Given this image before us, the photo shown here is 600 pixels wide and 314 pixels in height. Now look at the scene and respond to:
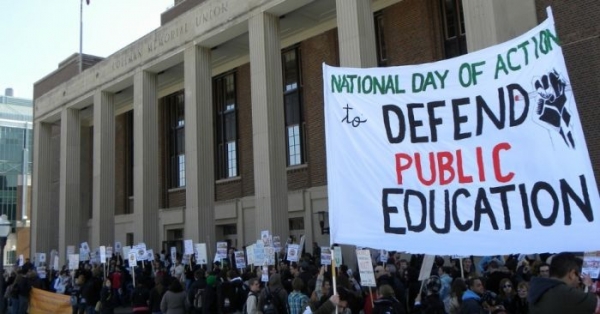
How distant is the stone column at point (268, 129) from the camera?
20031 millimetres

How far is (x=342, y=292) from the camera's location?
755 centimetres

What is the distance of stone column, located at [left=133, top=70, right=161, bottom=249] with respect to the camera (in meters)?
25.4

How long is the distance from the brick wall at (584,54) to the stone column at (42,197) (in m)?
29.9

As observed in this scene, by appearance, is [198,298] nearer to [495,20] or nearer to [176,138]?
[495,20]

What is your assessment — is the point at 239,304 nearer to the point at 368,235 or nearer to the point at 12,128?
the point at 368,235

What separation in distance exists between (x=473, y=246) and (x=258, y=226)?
15994mm

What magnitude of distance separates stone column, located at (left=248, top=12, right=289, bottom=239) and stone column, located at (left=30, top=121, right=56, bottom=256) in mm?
19881

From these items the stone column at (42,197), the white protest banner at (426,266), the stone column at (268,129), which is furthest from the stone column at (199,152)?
the stone column at (42,197)

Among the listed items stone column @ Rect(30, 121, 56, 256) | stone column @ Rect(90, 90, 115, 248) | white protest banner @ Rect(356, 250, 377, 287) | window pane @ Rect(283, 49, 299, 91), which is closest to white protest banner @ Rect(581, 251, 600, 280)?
white protest banner @ Rect(356, 250, 377, 287)

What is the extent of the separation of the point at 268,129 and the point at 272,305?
11.5m

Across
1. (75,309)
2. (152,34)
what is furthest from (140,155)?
(75,309)

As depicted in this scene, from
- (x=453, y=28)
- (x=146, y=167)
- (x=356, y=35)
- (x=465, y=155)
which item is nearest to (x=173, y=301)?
(x=465, y=155)

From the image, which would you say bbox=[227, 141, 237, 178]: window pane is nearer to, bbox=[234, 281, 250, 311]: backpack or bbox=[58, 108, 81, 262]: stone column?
bbox=[58, 108, 81, 262]: stone column

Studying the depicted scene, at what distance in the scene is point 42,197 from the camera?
34.7m
